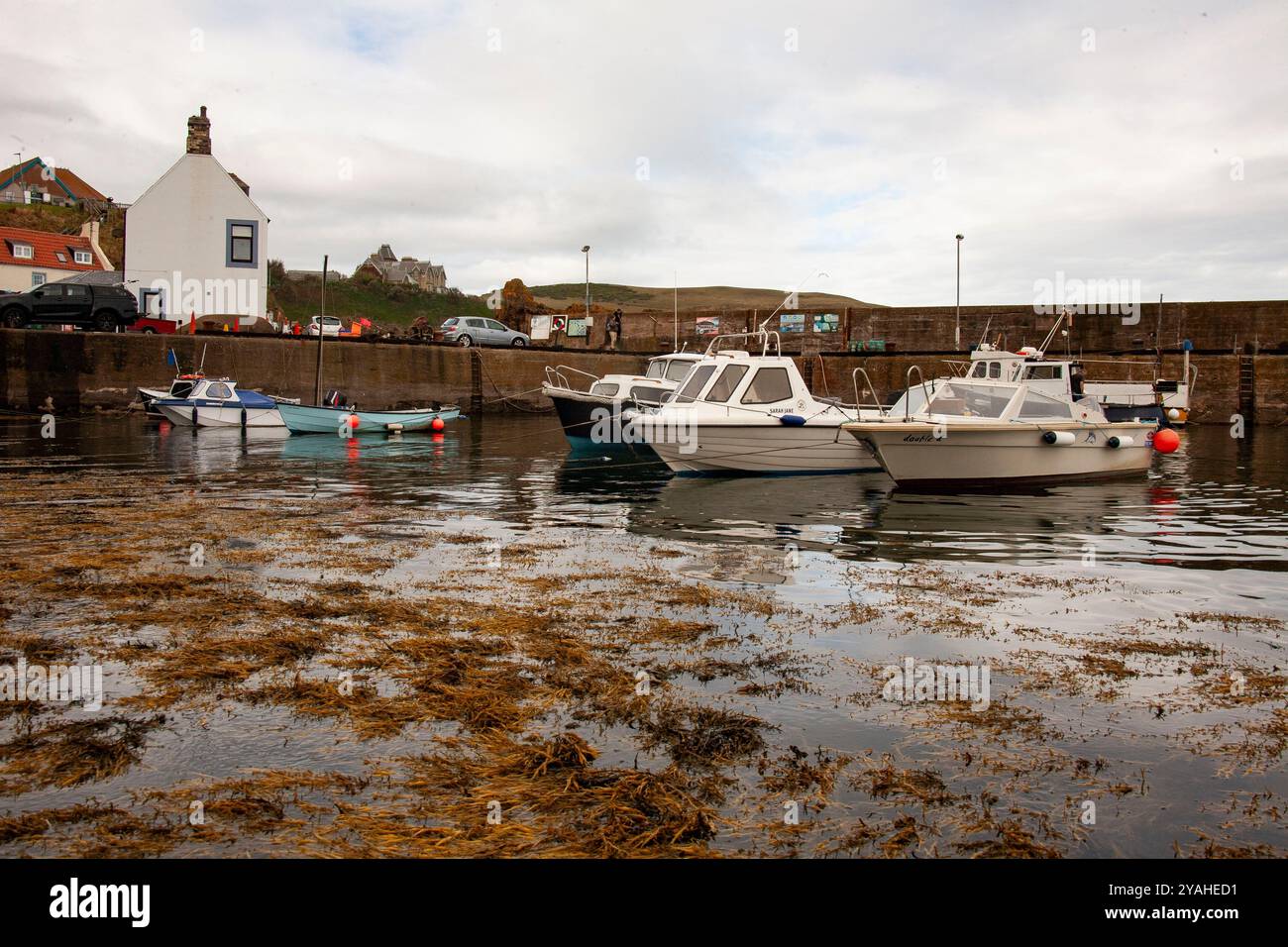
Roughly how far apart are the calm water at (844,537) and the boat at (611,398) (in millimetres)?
989

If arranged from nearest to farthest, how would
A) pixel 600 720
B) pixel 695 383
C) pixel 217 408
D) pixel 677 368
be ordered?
pixel 600 720 → pixel 695 383 → pixel 677 368 → pixel 217 408

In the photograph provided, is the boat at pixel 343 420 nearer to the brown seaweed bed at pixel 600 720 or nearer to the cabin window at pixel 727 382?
the cabin window at pixel 727 382

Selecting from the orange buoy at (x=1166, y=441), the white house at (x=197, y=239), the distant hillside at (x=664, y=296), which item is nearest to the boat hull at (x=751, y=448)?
the orange buoy at (x=1166, y=441)

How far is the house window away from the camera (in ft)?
122

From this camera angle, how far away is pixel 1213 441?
28.7 metres

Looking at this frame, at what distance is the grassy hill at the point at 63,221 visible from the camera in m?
72.8

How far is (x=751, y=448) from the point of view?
1725cm

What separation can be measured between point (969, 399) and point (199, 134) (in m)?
31.6

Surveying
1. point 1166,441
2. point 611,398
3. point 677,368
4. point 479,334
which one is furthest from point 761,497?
point 479,334

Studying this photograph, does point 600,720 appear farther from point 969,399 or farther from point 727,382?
point 969,399

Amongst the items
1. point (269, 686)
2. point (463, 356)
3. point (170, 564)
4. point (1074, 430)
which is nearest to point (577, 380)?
point (463, 356)

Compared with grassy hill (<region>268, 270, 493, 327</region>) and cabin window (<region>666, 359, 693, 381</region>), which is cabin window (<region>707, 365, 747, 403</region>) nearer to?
cabin window (<region>666, 359, 693, 381</region>)
